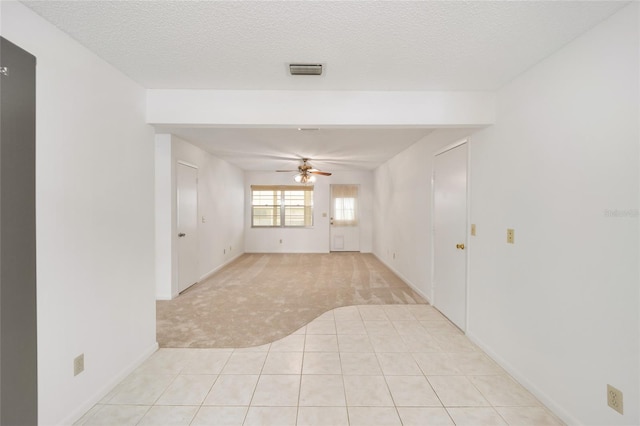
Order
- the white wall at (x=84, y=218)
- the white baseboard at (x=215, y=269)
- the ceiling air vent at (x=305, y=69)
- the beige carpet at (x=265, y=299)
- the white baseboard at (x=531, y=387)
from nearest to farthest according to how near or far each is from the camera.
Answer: the white wall at (x=84, y=218)
the white baseboard at (x=531, y=387)
the ceiling air vent at (x=305, y=69)
the beige carpet at (x=265, y=299)
the white baseboard at (x=215, y=269)

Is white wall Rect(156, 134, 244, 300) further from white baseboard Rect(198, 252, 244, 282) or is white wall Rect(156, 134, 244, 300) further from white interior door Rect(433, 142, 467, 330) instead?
white interior door Rect(433, 142, 467, 330)

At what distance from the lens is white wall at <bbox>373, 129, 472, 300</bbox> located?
4.00 meters

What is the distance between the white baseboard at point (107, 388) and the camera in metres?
1.80

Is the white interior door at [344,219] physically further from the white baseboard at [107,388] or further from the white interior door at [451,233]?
the white baseboard at [107,388]

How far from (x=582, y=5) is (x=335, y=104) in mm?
1638

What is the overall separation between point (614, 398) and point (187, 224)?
488 cm

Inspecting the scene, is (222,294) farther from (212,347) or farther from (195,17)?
(195,17)

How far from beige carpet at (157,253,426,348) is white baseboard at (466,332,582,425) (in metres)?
1.47

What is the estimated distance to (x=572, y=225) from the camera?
5.79 feet

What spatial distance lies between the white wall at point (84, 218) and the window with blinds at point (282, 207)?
5.76 meters

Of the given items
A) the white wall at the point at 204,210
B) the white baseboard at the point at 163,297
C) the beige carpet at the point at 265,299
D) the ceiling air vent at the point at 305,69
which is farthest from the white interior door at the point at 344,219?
the ceiling air vent at the point at 305,69

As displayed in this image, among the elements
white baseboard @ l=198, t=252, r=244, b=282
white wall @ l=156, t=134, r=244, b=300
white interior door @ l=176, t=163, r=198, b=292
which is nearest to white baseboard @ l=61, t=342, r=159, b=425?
white wall @ l=156, t=134, r=244, b=300

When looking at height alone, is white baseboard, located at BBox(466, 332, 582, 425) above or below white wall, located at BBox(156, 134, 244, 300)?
below

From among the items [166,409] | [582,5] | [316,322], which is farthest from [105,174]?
[582,5]
